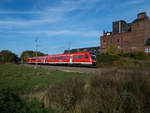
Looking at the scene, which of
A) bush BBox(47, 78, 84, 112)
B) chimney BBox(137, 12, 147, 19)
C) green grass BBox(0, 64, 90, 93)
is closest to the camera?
bush BBox(47, 78, 84, 112)

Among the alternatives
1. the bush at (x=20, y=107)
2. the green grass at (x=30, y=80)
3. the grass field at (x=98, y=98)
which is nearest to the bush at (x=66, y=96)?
the grass field at (x=98, y=98)

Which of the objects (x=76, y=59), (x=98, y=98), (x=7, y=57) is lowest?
(x=98, y=98)

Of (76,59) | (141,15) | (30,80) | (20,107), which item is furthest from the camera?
(141,15)

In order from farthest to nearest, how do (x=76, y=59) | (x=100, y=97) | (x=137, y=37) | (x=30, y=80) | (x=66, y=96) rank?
(x=137, y=37) < (x=76, y=59) < (x=30, y=80) < (x=66, y=96) < (x=100, y=97)

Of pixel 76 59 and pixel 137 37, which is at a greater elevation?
pixel 137 37

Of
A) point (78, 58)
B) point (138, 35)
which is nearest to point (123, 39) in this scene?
point (138, 35)

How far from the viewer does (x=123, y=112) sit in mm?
4000

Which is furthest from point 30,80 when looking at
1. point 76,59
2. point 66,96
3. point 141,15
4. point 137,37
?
point 141,15

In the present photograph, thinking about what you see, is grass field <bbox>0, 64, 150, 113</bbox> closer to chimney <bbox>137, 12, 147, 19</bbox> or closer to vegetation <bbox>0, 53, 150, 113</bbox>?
vegetation <bbox>0, 53, 150, 113</bbox>

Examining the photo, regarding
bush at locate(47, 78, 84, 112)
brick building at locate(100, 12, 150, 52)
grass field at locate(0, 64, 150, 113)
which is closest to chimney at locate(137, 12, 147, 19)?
brick building at locate(100, 12, 150, 52)

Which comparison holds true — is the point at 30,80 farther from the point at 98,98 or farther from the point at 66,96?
the point at 98,98

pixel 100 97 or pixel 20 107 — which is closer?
pixel 100 97

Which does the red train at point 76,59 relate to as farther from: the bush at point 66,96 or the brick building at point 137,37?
the brick building at point 137,37

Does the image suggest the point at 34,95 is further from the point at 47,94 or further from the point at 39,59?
the point at 39,59
